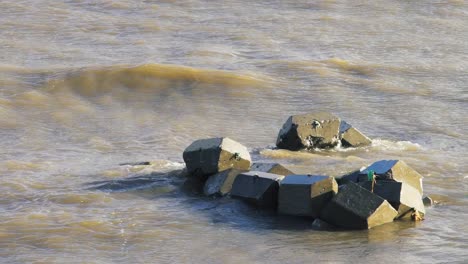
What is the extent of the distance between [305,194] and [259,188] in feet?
1.78

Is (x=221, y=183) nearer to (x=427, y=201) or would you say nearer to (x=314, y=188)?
(x=314, y=188)

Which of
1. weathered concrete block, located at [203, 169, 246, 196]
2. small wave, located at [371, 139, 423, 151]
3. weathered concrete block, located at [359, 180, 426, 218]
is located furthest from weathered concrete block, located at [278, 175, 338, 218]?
small wave, located at [371, 139, 423, 151]

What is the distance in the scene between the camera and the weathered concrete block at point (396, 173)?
10235mm

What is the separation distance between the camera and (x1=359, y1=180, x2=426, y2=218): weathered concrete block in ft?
32.5

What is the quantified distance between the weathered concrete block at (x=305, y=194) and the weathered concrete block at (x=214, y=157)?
38.6 inches

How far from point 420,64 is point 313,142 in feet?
21.5

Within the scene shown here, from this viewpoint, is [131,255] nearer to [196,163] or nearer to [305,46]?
[196,163]

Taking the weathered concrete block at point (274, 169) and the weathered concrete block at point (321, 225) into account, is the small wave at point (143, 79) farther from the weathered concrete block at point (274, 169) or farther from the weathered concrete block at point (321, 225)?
the weathered concrete block at point (321, 225)

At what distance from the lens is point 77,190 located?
36.0 ft

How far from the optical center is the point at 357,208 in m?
9.72

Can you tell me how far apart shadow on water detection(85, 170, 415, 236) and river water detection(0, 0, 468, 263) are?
27 millimetres

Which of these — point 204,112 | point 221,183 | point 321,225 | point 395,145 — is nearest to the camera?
point 321,225

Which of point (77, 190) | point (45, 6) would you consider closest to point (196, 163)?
point (77, 190)

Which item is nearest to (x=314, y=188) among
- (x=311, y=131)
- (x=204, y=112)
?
(x=311, y=131)
